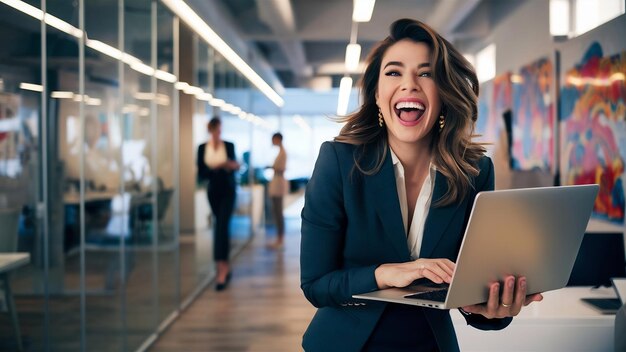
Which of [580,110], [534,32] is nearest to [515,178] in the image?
[534,32]

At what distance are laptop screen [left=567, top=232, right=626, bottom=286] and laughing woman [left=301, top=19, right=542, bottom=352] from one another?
2205 millimetres

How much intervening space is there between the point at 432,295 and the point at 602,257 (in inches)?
101

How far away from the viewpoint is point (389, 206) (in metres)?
1.47

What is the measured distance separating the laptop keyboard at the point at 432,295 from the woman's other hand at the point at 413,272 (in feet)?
0.08

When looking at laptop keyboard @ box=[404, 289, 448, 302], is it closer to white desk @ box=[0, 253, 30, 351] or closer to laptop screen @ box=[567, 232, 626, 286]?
white desk @ box=[0, 253, 30, 351]

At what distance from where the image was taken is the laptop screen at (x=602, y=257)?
3.45 m

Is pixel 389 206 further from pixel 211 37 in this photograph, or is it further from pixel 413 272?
pixel 211 37

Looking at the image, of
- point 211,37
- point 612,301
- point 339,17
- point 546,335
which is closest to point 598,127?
point 612,301

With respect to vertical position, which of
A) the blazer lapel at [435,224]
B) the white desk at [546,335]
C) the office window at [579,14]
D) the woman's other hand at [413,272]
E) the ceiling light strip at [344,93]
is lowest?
the white desk at [546,335]

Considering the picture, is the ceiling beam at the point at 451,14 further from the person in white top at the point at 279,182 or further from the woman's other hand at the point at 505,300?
the woman's other hand at the point at 505,300

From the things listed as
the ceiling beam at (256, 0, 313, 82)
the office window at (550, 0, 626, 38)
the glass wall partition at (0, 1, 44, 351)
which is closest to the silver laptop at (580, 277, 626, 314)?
the office window at (550, 0, 626, 38)

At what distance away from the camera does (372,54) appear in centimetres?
159

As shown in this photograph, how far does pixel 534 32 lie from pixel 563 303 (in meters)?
3.56

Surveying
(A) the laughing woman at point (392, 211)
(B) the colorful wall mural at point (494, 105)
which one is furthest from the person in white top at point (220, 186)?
(A) the laughing woman at point (392, 211)
